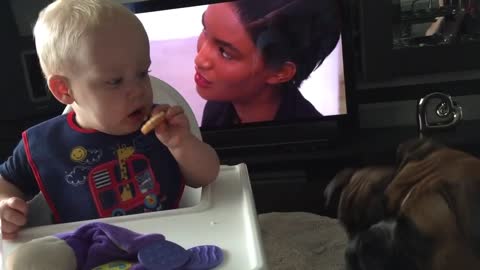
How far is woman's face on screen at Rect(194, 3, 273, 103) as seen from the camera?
187cm

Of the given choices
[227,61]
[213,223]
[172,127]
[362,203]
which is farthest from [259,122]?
[362,203]

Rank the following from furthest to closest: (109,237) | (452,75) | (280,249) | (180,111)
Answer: (452,75)
(280,249)
(180,111)
(109,237)

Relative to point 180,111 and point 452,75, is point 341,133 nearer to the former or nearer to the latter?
point 452,75

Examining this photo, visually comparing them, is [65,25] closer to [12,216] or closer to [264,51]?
[12,216]

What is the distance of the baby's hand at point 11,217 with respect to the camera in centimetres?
80

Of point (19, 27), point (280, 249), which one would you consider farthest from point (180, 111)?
point (19, 27)

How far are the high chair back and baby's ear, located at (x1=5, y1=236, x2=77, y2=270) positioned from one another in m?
0.29

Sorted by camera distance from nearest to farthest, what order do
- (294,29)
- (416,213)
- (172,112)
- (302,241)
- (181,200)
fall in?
(416,213) → (172,112) → (181,200) → (302,241) → (294,29)

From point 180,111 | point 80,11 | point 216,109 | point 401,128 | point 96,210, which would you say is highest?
point 80,11

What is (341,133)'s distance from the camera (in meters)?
1.95

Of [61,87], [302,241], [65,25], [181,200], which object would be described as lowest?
[302,241]

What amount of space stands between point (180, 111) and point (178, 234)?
0.21 m

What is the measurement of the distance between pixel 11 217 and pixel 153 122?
0.78 feet

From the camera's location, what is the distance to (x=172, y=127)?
0.89 m
